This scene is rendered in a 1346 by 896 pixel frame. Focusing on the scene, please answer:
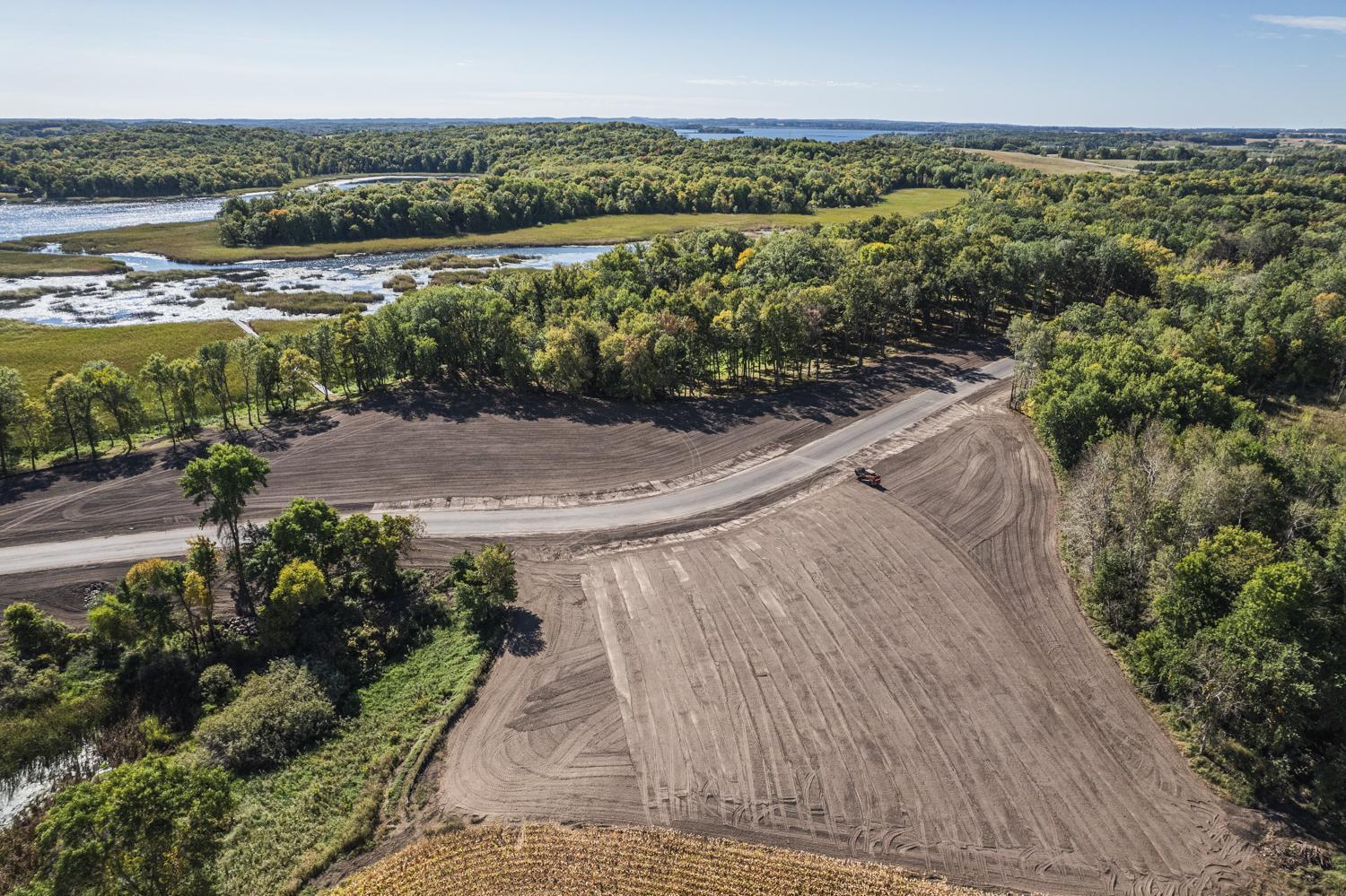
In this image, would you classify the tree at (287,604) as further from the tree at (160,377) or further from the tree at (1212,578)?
the tree at (1212,578)

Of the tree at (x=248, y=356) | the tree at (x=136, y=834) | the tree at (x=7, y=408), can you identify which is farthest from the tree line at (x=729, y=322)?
the tree at (x=136, y=834)

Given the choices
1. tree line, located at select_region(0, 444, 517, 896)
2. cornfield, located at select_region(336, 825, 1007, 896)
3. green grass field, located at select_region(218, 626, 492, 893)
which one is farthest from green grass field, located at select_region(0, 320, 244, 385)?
cornfield, located at select_region(336, 825, 1007, 896)

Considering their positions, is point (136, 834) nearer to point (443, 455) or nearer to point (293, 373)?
point (443, 455)

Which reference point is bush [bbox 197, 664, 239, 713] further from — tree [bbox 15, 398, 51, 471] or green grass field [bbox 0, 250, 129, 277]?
green grass field [bbox 0, 250, 129, 277]

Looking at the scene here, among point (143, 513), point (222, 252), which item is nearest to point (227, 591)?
point (143, 513)

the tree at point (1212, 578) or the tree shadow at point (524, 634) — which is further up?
the tree at point (1212, 578)

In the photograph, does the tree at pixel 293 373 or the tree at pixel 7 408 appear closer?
the tree at pixel 7 408

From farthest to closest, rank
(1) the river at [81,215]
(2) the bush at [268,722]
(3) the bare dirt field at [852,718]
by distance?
(1) the river at [81,215], (2) the bush at [268,722], (3) the bare dirt field at [852,718]
